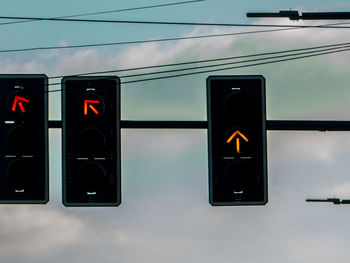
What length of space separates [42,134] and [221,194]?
2521 millimetres

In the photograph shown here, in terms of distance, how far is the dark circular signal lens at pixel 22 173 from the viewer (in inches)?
566

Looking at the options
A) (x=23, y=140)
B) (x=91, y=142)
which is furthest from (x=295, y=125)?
(x=23, y=140)

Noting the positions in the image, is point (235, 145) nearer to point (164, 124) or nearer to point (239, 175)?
point (239, 175)

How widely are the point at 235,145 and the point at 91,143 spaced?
190cm

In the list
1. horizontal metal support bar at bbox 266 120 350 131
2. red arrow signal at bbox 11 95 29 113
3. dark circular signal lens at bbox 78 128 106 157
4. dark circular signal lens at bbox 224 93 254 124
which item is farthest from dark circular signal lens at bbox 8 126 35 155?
horizontal metal support bar at bbox 266 120 350 131

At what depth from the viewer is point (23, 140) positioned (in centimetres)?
1444

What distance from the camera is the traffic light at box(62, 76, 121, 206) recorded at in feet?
47.1

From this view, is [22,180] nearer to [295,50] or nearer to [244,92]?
[244,92]

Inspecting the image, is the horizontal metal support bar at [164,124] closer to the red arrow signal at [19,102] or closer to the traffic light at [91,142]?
the traffic light at [91,142]

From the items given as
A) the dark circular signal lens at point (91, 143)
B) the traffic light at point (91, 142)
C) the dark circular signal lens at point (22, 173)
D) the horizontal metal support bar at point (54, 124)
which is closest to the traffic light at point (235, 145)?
the traffic light at point (91, 142)

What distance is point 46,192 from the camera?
14.6 metres

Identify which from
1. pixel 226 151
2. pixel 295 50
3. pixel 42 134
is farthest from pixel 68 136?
pixel 295 50

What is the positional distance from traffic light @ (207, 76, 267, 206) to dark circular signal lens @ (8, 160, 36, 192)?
2.37 m

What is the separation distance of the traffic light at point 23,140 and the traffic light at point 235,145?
2.23m
